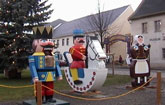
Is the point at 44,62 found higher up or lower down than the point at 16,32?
lower down

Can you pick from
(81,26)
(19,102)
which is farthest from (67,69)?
(81,26)

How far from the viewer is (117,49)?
135 ft

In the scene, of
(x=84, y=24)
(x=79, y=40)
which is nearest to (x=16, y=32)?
(x=79, y=40)

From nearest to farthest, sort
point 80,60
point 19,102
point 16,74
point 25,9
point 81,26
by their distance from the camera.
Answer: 1. point 19,102
2. point 80,60
3. point 25,9
4. point 16,74
5. point 81,26

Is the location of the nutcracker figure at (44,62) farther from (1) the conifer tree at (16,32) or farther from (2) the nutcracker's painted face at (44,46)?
(1) the conifer tree at (16,32)

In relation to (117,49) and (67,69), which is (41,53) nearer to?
(67,69)

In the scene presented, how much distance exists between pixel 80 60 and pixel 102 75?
1.25m

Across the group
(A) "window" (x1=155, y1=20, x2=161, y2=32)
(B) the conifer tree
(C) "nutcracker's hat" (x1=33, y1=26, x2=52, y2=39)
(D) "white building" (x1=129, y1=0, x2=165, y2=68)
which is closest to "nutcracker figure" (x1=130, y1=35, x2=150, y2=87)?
(C) "nutcracker's hat" (x1=33, y1=26, x2=52, y2=39)

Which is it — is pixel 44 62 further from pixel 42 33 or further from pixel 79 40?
pixel 79 40

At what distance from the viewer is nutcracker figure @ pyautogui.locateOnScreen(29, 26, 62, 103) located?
8.51 metres

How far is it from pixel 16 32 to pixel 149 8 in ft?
65.0

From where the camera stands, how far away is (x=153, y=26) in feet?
99.8

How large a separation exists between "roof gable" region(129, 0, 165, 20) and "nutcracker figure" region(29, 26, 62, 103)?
2229 cm

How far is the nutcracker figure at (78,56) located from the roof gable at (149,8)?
19.6 meters
